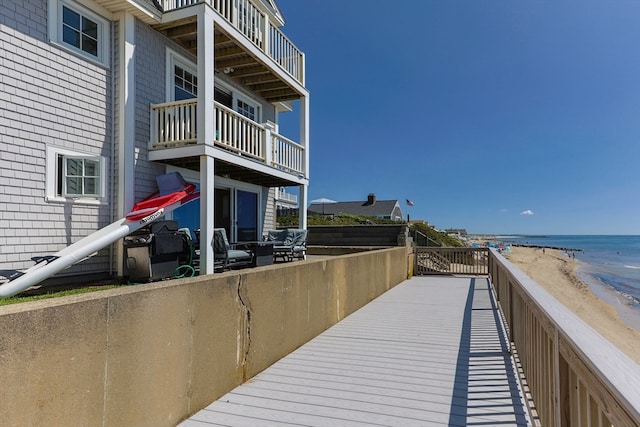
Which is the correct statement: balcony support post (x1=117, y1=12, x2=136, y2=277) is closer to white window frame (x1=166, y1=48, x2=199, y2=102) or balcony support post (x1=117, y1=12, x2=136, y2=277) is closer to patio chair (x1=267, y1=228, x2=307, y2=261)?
white window frame (x1=166, y1=48, x2=199, y2=102)

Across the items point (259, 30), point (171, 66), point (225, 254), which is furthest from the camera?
point (259, 30)

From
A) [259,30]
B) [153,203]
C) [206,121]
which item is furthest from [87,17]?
[259,30]

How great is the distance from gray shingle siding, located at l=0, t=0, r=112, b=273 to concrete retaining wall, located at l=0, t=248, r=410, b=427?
418 cm

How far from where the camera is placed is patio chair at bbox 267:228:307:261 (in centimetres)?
930

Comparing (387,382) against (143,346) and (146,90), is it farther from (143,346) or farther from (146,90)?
(146,90)

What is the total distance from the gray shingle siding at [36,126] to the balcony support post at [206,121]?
5.75 ft

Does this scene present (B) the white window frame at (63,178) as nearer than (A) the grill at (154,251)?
Yes

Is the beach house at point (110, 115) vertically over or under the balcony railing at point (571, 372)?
over

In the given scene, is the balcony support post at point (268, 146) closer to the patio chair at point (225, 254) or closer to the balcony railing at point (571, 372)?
the patio chair at point (225, 254)

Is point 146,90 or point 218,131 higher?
point 146,90

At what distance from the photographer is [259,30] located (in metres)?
9.12

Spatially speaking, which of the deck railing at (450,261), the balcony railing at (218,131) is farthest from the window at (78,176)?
the deck railing at (450,261)

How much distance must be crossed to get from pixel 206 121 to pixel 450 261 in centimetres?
1098

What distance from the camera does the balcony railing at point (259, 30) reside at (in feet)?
25.2
